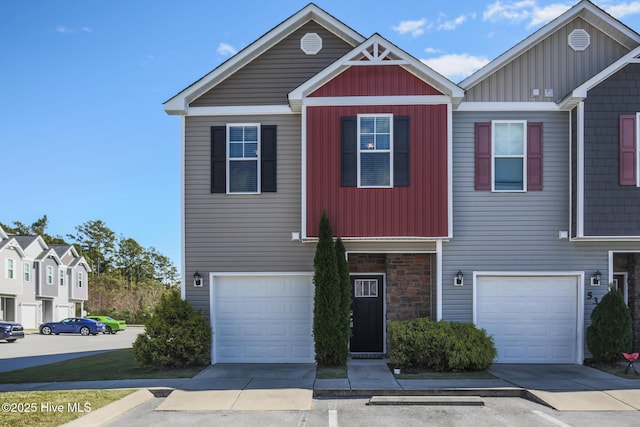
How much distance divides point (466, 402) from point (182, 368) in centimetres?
621

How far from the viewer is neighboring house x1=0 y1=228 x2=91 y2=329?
115ft

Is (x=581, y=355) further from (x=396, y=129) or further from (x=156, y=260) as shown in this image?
(x=156, y=260)

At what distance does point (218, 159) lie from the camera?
13.3 meters

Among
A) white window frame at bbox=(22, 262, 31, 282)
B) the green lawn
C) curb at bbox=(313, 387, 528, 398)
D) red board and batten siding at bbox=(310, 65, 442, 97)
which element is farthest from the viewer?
white window frame at bbox=(22, 262, 31, 282)

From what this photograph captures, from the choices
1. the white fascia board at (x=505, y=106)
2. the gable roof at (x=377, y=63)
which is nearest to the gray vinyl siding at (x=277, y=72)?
the gable roof at (x=377, y=63)

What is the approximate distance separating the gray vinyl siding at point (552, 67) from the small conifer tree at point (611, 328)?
483 centimetres

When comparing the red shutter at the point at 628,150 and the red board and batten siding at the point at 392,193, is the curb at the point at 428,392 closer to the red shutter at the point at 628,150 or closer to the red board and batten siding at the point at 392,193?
the red board and batten siding at the point at 392,193

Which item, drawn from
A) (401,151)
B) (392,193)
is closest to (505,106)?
(401,151)

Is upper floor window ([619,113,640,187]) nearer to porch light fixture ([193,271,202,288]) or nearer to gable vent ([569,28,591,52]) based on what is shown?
gable vent ([569,28,591,52])

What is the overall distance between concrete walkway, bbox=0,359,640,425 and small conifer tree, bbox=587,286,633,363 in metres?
0.71

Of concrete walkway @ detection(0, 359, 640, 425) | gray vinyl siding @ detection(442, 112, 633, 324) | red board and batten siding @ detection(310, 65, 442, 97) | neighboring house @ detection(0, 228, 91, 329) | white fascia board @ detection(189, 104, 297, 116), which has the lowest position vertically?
neighboring house @ detection(0, 228, 91, 329)

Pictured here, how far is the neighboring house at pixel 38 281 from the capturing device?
35.2 m

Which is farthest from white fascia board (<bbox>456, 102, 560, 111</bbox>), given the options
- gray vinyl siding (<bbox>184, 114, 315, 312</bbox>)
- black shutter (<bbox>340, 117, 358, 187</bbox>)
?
gray vinyl siding (<bbox>184, 114, 315, 312</bbox>)

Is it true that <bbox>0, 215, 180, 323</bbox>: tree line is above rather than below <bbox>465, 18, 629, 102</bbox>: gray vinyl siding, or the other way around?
below
